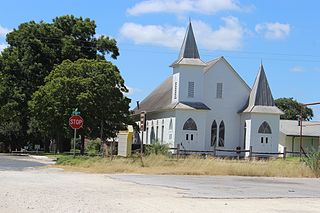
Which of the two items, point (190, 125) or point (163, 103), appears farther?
point (163, 103)

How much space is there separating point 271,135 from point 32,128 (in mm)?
28094

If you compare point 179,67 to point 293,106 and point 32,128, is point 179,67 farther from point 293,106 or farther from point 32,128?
point 293,106

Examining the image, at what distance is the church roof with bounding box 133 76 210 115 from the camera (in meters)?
66.6

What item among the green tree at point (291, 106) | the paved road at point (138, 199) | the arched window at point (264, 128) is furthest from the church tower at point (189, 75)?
the green tree at point (291, 106)

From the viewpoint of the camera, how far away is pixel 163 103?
239ft

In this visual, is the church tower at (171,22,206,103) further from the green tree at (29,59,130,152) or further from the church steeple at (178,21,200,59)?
the green tree at (29,59,130,152)

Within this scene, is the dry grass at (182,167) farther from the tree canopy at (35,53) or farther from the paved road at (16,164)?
the tree canopy at (35,53)

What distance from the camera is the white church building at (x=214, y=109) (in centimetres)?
6644

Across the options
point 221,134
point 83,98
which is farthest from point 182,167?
point 221,134

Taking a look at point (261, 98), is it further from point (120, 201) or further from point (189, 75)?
point (120, 201)

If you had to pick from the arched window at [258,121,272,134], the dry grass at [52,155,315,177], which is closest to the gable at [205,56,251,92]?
the arched window at [258,121,272,134]

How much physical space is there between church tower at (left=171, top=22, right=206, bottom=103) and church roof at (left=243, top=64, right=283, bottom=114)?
21.0 feet

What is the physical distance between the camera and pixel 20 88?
61.8 m

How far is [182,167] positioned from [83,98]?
66.6 feet
